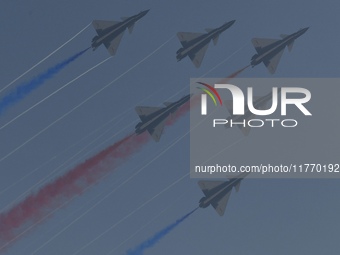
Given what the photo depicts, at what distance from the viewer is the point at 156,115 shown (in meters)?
79.1

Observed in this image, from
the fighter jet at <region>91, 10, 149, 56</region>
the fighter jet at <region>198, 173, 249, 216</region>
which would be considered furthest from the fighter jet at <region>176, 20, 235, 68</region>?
the fighter jet at <region>198, 173, 249, 216</region>

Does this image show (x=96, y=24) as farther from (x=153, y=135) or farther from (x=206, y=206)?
(x=206, y=206)

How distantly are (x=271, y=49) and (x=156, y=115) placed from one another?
41.4 ft

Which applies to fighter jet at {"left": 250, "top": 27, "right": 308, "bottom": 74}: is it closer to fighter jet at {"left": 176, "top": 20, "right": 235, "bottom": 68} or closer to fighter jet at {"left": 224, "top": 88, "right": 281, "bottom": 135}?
fighter jet at {"left": 224, "top": 88, "right": 281, "bottom": 135}

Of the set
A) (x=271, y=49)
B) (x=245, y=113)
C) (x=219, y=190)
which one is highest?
(x=271, y=49)

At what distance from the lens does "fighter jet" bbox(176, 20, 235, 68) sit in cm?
8006

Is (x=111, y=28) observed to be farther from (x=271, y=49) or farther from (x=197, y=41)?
(x=271, y=49)

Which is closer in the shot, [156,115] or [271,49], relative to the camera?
[156,115]

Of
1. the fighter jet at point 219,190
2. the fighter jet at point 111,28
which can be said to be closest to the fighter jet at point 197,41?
the fighter jet at point 111,28

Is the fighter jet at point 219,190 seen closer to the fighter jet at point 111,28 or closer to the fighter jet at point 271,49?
the fighter jet at point 271,49

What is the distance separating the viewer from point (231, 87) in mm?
78438

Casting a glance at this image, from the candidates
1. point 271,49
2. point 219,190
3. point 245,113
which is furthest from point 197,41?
point 219,190

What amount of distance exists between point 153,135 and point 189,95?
4.76m

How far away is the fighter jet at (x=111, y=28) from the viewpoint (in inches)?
3100
